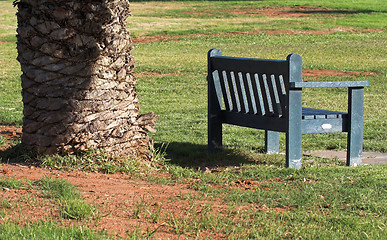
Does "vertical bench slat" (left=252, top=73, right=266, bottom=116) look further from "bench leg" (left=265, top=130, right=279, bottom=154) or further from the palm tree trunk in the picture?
the palm tree trunk

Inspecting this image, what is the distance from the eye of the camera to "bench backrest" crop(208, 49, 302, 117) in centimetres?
665

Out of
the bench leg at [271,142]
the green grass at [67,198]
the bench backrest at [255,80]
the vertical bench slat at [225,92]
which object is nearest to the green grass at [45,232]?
the green grass at [67,198]

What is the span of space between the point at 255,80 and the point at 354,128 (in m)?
1.19

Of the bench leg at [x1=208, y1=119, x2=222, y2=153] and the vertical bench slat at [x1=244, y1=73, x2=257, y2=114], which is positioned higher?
the vertical bench slat at [x1=244, y1=73, x2=257, y2=114]

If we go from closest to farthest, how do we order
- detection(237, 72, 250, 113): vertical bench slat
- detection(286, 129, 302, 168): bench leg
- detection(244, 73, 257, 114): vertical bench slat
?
detection(286, 129, 302, 168): bench leg, detection(244, 73, 257, 114): vertical bench slat, detection(237, 72, 250, 113): vertical bench slat

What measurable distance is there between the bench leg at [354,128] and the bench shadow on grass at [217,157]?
74 cm

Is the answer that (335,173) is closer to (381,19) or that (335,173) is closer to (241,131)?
(241,131)

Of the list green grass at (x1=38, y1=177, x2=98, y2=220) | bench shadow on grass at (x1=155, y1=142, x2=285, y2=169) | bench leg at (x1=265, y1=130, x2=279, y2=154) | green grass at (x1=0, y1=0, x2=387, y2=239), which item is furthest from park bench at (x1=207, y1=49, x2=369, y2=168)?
green grass at (x1=38, y1=177, x2=98, y2=220)

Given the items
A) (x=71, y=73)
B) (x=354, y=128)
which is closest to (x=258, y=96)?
(x=354, y=128)

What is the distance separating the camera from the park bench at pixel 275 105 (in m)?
6.64

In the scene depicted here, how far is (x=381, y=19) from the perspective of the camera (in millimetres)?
34906

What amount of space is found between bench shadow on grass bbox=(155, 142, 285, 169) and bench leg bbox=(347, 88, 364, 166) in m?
0.74

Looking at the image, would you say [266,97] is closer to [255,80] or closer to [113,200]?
[255,80]

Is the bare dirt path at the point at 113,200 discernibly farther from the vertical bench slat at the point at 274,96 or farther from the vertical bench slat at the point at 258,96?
the vertical bench slat at the point at 258,96
